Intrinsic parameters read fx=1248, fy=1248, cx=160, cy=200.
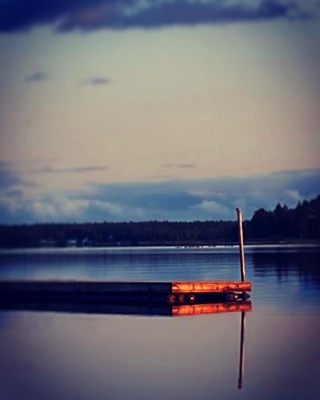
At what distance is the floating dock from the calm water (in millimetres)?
461

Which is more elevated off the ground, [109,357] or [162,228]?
[162,228]

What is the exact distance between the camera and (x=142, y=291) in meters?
15.1

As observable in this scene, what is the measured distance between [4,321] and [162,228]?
402cm

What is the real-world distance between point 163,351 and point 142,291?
312 cm

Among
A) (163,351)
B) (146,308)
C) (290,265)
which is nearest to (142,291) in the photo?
(146,308)

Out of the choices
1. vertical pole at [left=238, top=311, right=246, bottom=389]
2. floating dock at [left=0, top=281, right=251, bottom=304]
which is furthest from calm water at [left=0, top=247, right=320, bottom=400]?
floating dock at [left=0, top=281, right=251, bottom=304]

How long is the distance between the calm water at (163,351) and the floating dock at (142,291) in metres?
0.46

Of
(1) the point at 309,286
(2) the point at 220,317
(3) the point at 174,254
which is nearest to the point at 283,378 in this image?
(2) the point at 220,317

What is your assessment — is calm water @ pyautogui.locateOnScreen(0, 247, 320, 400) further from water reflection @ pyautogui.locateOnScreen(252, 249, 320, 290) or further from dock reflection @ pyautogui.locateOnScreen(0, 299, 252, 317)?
water reflection @ pyautogui.locateOnScreen(252, 249, 320, 290)

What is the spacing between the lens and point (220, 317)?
14203mm

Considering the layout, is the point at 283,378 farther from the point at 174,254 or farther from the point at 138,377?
the point at 174,254

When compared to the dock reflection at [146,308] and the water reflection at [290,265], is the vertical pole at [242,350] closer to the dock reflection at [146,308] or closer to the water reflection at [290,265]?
the dock reflection at [146,308]

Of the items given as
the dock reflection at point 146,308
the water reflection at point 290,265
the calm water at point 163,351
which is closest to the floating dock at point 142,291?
the dock reflection at point 146,308

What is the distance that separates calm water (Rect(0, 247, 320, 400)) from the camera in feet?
32.7
